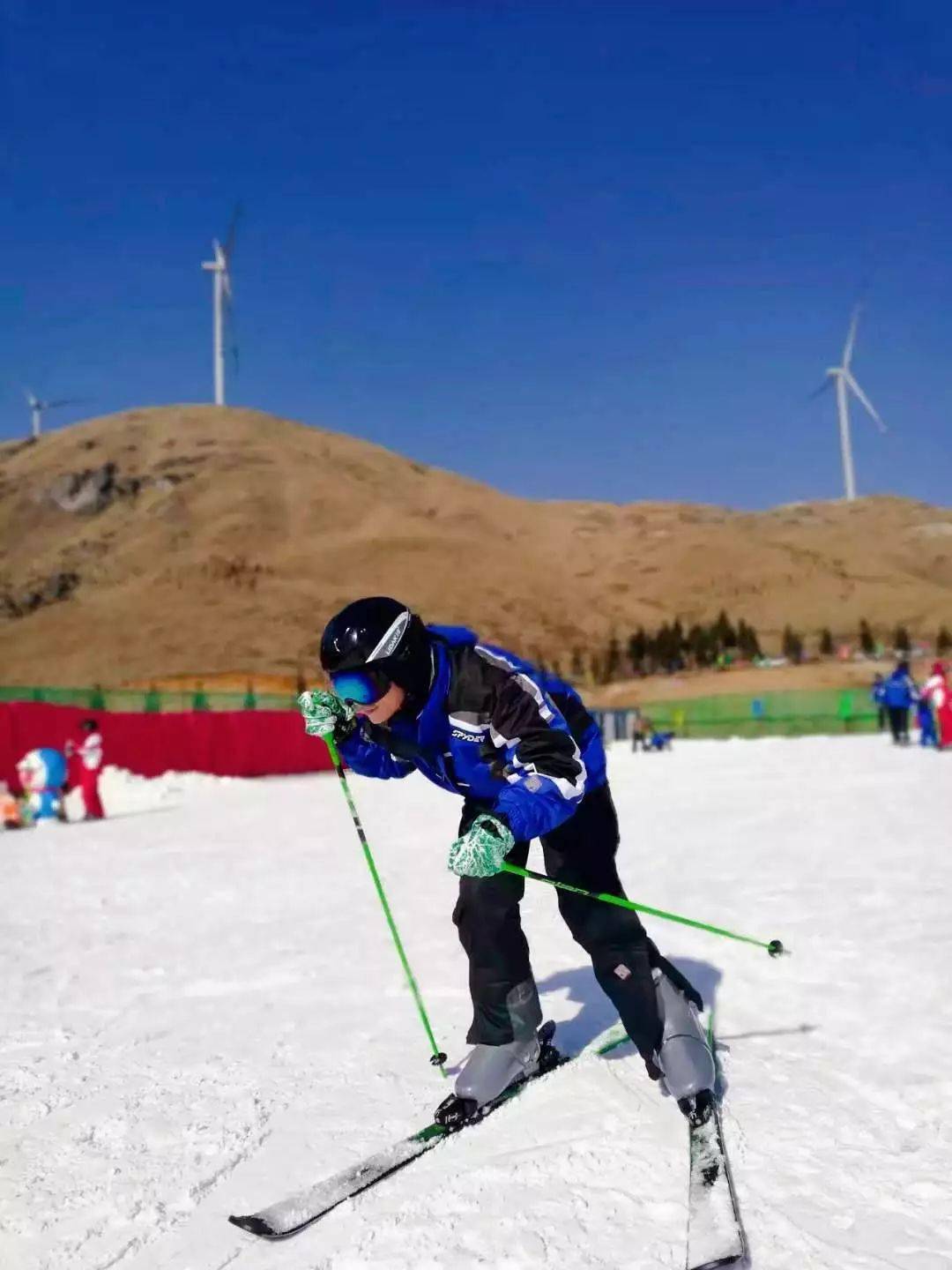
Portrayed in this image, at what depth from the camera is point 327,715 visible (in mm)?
3934

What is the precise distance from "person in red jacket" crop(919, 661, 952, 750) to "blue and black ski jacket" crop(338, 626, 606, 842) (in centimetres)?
1957

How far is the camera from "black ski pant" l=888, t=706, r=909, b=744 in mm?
23500

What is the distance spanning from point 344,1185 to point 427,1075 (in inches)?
40.2

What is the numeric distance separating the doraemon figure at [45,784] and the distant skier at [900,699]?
16.6m

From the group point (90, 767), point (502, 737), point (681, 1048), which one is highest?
point (502, 737)

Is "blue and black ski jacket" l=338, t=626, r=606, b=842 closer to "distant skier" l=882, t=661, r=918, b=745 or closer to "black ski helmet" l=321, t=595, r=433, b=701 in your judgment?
"black ski helmet" l=321, t=595, r=433, b=701

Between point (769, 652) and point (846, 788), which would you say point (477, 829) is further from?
point (769, 652)

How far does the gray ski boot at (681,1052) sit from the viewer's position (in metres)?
3.49

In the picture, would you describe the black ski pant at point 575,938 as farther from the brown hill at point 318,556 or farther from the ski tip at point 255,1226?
the brown hill at point 318,556

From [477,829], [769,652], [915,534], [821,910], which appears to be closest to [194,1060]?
[477,829]

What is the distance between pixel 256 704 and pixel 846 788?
56.5 feet

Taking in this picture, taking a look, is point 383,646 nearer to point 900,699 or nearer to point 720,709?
point 900,699

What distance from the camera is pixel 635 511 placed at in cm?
14088

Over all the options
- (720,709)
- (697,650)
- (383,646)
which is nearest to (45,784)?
(383,646)
